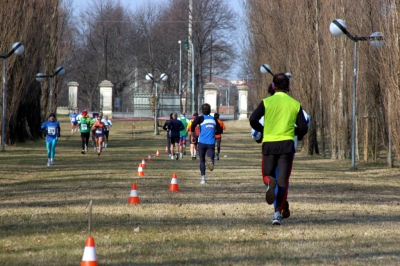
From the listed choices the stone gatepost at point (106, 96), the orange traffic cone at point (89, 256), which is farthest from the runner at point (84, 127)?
the stone gatepost at point (106, 96)

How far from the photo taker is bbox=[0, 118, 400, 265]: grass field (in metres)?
8.87

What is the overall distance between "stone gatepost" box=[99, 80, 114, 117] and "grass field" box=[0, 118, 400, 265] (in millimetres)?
52895

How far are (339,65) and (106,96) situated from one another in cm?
4522

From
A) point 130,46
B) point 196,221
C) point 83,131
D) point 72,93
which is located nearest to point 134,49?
point 130,46

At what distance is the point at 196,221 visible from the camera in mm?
11977

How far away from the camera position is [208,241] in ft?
32.4

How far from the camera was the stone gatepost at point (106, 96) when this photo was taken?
250 ft

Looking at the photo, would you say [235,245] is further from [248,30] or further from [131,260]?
Result: [248,30]

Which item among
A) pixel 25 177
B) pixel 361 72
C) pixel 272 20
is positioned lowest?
pixel 25 177

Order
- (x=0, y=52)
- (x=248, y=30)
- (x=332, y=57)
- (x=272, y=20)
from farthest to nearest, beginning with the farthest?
(x=248, y=30), (x=272, y=20), (x=0, y=52), (x=332, y=57)

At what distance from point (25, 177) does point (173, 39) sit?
71.6m

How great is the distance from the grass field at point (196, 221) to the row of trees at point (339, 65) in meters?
4.40

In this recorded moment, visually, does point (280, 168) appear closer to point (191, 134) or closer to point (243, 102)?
point (191, 134)

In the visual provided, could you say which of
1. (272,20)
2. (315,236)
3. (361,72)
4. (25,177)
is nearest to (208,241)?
(315,236)
